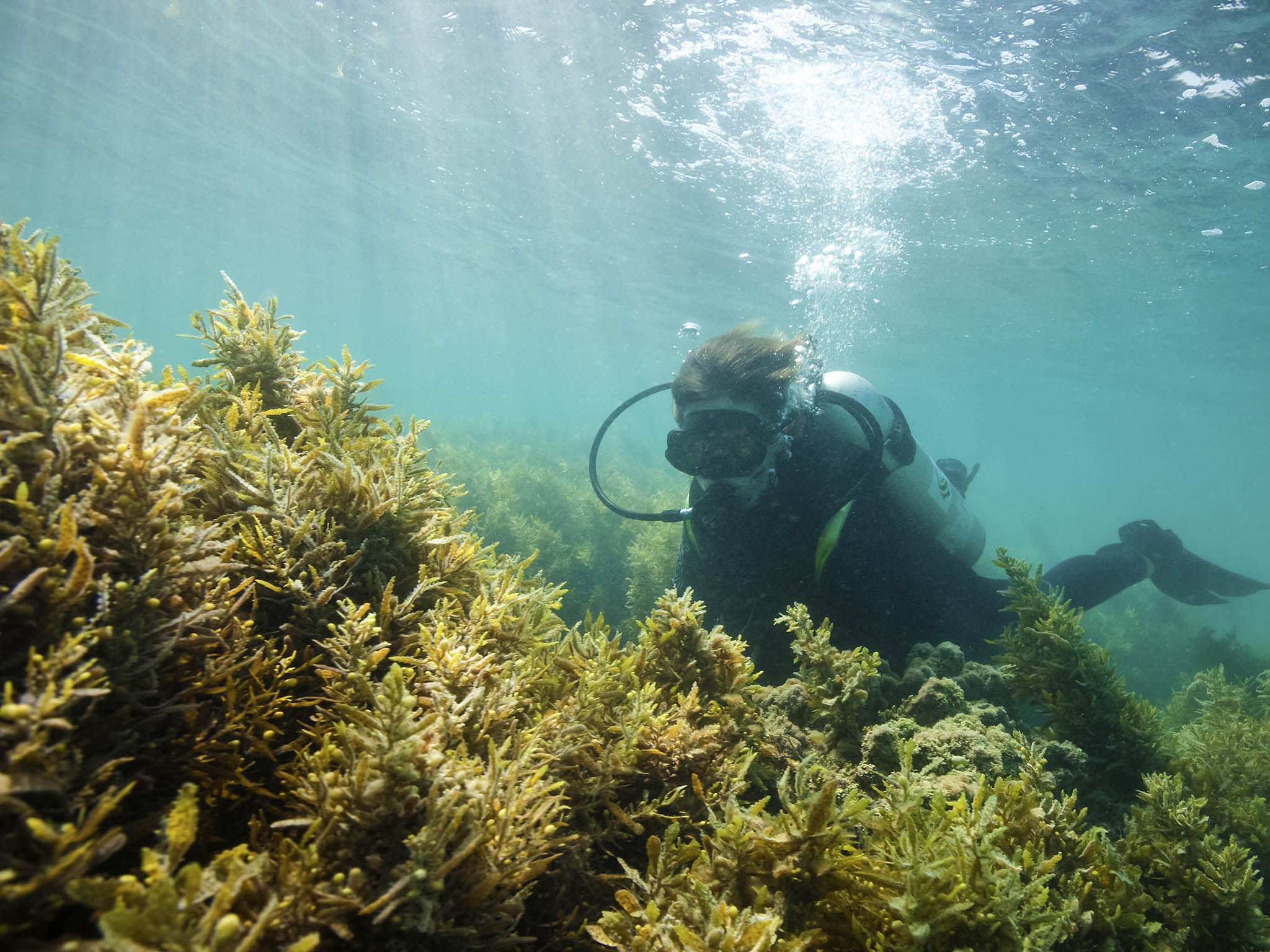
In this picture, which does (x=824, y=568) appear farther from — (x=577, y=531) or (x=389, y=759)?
(x=577, y=531)

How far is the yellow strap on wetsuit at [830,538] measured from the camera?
13.7 feet

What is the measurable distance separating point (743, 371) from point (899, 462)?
170 cm

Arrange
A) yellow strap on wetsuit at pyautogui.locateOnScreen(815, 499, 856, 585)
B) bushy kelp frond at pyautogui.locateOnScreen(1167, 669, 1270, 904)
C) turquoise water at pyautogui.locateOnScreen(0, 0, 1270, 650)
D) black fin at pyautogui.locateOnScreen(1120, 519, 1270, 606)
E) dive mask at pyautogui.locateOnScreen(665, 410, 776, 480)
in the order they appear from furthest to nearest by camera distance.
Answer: turquoise water at pyautogui.locateOnScreen(0, 0, 1270, 650) < black fin at pyautogui.locateOnScreen(1120, 519, 1270, 606) < dive mask at pyautogui.locateOnScreen(665, 410, 776, 480) < yellow strap on wetsuit at pyautogui.locateOnScreen(815, 499, 856, 585) < bushy kelp frond at pyautogui.locateOnScreen(1167, 669, 1270, 904)

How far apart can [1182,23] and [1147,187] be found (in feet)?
20.8

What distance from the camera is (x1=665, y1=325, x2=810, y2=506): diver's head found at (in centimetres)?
436

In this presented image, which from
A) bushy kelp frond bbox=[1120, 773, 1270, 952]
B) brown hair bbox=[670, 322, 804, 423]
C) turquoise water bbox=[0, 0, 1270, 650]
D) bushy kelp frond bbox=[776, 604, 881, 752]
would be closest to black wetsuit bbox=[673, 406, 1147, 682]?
brown hair bbox=[670, 322, 804, 423]

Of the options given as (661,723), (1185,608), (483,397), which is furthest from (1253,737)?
(483,397)

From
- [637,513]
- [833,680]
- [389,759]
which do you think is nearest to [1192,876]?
[833,680]

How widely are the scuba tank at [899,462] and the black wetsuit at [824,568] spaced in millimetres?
136

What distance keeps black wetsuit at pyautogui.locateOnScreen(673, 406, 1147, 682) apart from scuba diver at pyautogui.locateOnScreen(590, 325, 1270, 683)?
1cm

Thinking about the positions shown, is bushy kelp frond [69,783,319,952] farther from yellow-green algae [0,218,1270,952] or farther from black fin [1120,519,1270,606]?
black fin [1120,519,1270,606]

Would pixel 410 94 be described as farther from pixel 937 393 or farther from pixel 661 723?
pixel 937 393

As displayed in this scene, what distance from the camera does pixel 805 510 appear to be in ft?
14.9

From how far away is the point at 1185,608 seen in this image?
1495 cm
